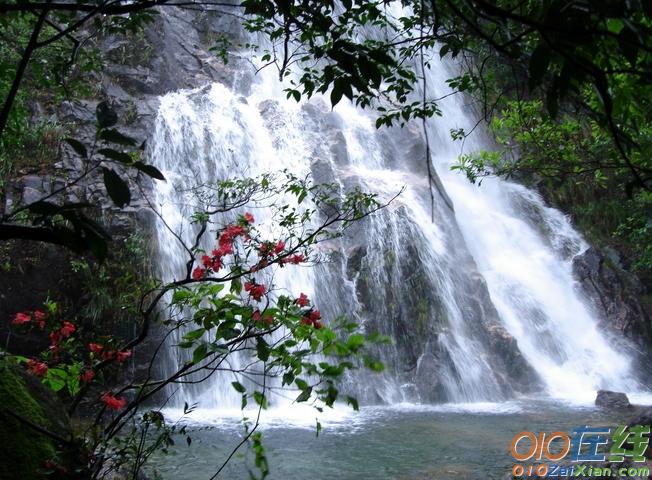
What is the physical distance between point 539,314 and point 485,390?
3.76 metres

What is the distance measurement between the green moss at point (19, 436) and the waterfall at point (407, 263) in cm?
668

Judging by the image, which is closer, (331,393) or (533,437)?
(331,393)

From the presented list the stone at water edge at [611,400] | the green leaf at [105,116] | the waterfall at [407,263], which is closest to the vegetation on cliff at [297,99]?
the green leaf at [105,116]

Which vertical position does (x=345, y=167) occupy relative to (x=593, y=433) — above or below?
above

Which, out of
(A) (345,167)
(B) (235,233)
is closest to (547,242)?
(A) (345,167)

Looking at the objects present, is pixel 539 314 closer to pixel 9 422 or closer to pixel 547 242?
pixel 547 242

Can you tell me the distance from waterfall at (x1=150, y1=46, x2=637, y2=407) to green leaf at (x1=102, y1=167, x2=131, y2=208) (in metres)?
8.43

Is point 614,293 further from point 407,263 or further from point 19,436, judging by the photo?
point 19,436

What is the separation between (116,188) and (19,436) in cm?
177

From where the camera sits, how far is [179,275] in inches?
394

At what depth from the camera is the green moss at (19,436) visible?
7.29 feet

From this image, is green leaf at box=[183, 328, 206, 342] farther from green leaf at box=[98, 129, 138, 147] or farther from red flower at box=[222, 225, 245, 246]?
red flower at box=[222, 225, 245, 246]

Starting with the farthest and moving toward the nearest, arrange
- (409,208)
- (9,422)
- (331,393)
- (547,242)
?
(547,242)
(409,208)
(9,422)
(331,393)

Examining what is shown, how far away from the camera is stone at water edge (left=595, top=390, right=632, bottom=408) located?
8.70 m
